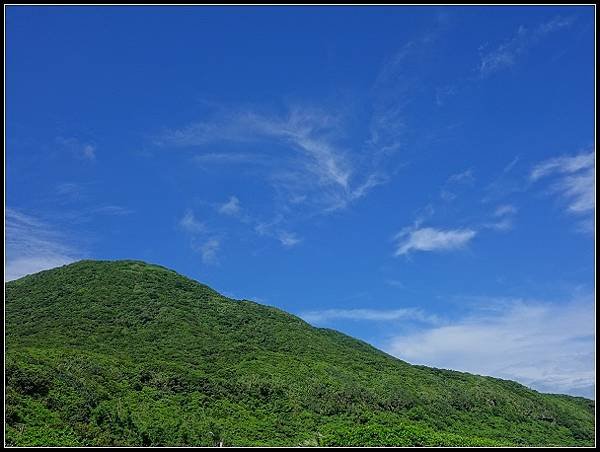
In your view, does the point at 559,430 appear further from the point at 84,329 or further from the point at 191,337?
the point at 84,329

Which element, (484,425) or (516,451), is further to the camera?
(484,425)

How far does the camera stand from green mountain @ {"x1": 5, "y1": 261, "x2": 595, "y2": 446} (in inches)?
1448

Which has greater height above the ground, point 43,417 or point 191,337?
point 191,337

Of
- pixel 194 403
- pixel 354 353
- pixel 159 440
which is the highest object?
pixel 354 353

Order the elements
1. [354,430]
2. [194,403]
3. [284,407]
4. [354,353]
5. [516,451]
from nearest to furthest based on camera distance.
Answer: [516,451] < [354,430] < [194,403] < [284,407] < [354,353]

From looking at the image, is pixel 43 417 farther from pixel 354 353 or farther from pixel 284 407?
pixel 354 353

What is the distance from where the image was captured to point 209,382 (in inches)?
1879

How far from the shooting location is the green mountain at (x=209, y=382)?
121 ft

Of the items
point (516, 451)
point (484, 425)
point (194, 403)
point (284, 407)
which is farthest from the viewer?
point (484, 425)

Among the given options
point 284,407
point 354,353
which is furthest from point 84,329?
point 354,353

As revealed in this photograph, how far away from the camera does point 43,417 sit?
33.1 meters

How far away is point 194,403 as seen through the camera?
43.3 m

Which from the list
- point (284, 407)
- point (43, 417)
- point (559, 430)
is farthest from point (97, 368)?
point (559, 430)

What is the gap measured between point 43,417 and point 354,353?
138ft
